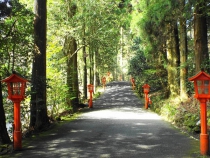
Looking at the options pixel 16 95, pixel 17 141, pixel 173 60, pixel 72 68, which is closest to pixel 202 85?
pixel 16 95

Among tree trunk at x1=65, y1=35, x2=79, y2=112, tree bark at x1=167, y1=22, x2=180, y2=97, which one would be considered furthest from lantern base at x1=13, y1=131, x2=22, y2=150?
tree bark at x1=167, y1=22, x2=180, y2=97

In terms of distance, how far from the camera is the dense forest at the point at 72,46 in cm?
856

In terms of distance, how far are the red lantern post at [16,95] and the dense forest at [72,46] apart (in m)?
0.60

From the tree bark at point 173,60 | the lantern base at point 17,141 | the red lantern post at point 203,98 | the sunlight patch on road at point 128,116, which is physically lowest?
the sunlight patch on road at point 128,116

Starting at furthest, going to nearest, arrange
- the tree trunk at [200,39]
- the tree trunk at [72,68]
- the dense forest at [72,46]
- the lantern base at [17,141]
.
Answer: the tree trunk at [72,68], the tree trunk at [200,39], the dense forest at [72,46], the lantern base at [17,141]

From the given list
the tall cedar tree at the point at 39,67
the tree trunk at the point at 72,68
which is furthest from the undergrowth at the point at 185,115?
the tree trunk at the point at 72,68

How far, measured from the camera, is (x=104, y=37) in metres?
16.0

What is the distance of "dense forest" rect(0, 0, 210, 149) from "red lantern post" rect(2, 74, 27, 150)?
1.96ft

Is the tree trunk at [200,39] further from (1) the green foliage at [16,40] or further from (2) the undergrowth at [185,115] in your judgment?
(1) the green foliage at [16,40]

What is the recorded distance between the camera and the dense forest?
8.56 meters

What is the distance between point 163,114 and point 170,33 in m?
4.63

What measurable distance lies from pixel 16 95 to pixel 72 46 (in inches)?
384

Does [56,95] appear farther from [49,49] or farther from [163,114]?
[163,114]

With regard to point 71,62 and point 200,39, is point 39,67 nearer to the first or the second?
point 200,39
